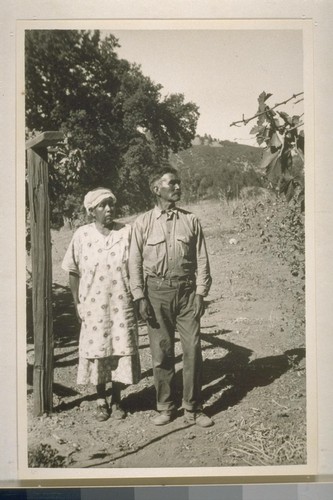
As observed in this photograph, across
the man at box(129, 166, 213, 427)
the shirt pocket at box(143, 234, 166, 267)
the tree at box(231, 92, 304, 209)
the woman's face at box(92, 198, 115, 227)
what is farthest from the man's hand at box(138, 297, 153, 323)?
the tree at box(231, 92, 304, 209)

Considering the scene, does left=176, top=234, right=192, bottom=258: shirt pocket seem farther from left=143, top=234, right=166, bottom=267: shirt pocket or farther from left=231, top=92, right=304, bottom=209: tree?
left=231, top=92, right=304, bottom=209: tree

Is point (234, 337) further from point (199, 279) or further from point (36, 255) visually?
point (36, 255)

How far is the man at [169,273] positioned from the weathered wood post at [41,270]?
27 centimetres

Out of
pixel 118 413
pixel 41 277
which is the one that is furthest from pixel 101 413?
pixel 41 277

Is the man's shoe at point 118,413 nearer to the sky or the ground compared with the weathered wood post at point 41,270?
nearer to the ground

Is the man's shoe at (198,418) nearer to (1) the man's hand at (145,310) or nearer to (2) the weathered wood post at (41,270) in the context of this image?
(1) the man's hand at (145,310)

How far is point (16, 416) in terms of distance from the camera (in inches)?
81.0

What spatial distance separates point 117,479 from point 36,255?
74 cm

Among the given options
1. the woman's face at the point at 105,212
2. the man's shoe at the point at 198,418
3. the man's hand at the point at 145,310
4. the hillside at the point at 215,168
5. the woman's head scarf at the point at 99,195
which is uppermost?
the hillside at the point at 215,168

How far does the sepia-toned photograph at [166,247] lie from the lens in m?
2.05

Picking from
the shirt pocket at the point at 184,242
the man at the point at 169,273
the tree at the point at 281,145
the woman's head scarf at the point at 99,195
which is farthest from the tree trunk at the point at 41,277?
the tree at the point at 281,145

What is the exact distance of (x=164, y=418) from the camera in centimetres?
207

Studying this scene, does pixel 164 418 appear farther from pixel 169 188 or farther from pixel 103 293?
pixel 169 188

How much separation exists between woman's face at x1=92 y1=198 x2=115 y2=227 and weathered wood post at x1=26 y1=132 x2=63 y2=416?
15 centimetres
